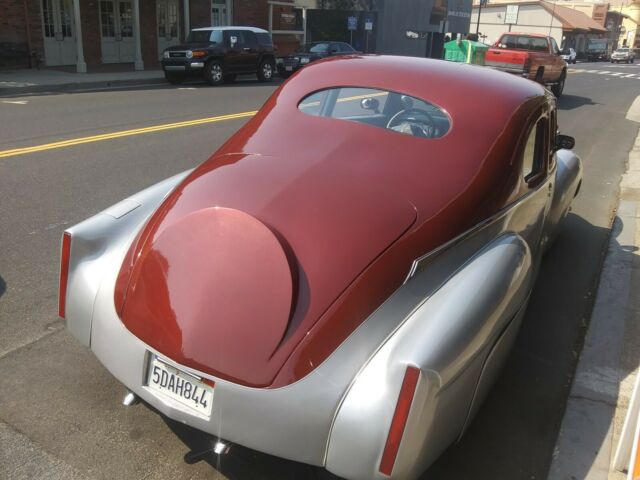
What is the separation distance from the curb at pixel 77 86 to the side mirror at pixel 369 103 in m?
13.9

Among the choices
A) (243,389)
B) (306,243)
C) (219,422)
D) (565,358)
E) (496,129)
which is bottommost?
(565,358)

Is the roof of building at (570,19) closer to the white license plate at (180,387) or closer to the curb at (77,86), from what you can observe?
the curb at (77,86)

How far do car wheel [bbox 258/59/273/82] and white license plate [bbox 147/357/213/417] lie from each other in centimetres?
1934

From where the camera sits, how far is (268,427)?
2.22 metres

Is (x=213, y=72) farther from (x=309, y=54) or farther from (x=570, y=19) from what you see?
(x=570, y=19)

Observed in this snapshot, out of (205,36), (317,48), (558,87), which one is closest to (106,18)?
(205,36)

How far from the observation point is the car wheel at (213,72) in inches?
731

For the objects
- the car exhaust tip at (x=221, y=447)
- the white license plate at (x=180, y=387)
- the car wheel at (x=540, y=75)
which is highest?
the car wheel at (x=540, y=75)

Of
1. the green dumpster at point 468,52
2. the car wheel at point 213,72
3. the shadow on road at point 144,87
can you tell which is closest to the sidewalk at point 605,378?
the shadow on road at point 144,87

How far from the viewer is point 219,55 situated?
19.0 meters

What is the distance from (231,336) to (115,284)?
0.70 m

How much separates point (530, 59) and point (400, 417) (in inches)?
650

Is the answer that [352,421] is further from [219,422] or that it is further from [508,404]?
[508,404]

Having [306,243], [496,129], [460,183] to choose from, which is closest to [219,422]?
[306,243]
